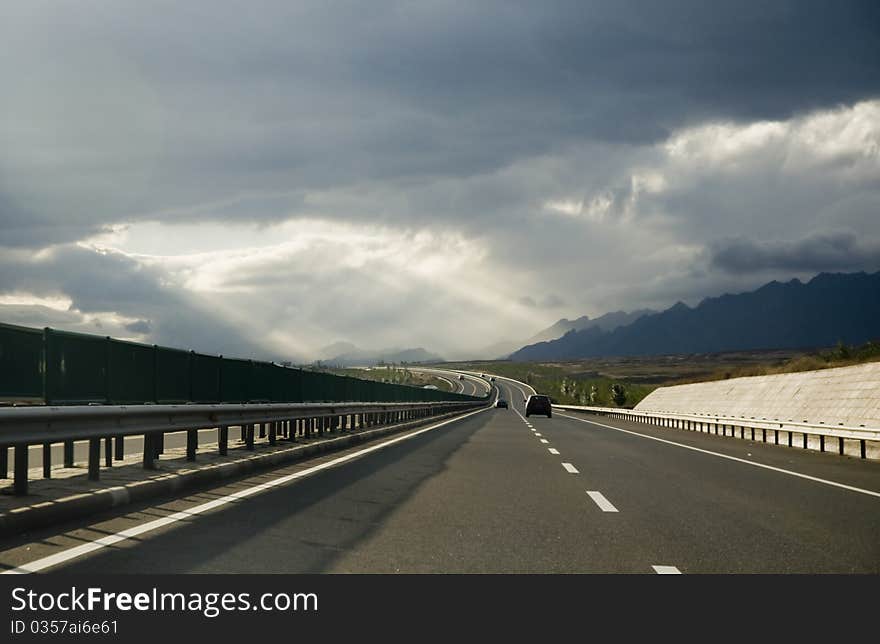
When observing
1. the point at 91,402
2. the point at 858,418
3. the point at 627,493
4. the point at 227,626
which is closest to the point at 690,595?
the point at 227,626

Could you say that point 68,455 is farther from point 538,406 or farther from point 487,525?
point 538,406

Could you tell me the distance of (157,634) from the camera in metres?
4.75

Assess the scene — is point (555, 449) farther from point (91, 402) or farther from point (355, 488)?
point (91, 402)

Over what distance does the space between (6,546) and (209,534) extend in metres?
1.55

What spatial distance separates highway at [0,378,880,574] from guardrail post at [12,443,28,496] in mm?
864

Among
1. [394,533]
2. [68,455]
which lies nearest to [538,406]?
[68,455]

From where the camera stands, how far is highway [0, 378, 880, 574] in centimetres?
659

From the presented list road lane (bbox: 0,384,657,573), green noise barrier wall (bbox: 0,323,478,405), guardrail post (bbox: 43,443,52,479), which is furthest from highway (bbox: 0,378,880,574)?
green noise barrier wall (bbox: 0,323,478,405)

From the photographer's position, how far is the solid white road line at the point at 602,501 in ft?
32.1

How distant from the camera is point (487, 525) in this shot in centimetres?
855

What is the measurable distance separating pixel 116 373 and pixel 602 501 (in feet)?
23.0

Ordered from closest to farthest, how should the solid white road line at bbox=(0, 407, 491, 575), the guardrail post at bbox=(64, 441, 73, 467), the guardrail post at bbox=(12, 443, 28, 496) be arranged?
the solid white road line at bbox=(0, 407, 491, 575) → the guardrail post at bbox=(12, 443, 28, 496) → the guardrail post at bbox=(64, 441, 73, 467)

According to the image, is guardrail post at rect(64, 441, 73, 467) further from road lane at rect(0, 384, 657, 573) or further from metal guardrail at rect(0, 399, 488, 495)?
road lane at rect(0, 384, 657, 573)

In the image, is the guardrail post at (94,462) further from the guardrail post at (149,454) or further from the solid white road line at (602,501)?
the solid white road line at (602,501)
